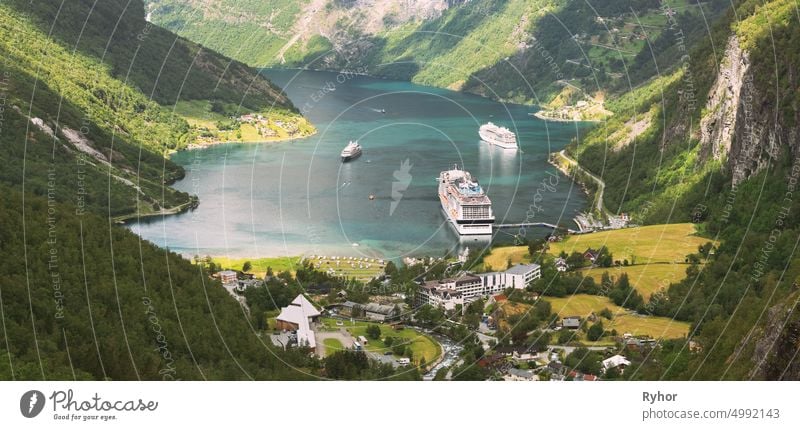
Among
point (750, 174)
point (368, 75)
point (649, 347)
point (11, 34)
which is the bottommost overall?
point (649, 347)

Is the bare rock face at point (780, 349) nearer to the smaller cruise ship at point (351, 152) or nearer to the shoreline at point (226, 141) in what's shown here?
the smaller cruise ship at point (351, 152)

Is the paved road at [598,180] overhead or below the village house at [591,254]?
overhead

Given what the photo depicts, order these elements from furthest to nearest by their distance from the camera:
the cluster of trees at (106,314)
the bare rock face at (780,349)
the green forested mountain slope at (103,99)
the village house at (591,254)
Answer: the green forested mountain slope at (103,99)
the village house at (591,254)
the cluster of trees at (106,314)
the bare rock face at (780,349)

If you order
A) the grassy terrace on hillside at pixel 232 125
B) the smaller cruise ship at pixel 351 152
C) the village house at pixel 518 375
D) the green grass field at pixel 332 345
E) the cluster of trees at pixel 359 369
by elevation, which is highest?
the grassy terrace on hillside at pixel 232 125

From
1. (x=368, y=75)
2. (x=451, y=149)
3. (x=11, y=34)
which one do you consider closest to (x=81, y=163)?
(x=11, y=34)

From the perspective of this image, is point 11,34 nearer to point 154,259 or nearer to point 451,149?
point 451,149

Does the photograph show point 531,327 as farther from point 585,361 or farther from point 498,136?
point 498,136

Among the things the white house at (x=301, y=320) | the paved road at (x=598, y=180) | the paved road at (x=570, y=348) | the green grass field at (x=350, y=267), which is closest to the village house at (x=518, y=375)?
the paved road at (x=570, y=348)
